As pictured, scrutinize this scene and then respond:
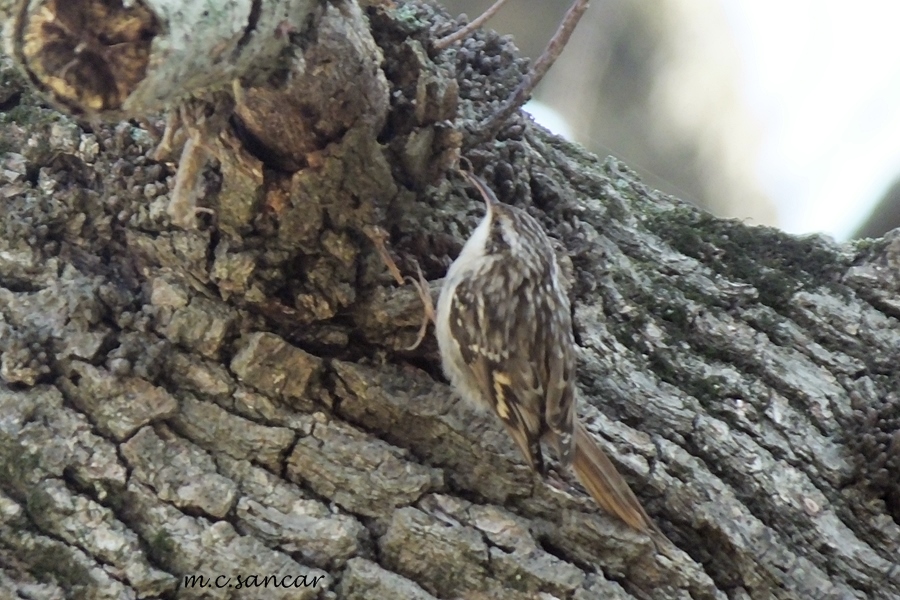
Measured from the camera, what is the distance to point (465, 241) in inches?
58.4

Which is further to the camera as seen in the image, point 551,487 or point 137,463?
point 551,487

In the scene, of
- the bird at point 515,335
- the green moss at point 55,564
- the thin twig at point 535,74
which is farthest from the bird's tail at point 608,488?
the green moss at point 55,564

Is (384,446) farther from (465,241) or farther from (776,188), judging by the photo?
(776,188)

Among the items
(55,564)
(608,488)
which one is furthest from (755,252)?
(55,564)

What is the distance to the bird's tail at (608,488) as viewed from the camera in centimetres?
119

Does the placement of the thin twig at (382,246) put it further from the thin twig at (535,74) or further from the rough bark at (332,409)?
the thin twig at (535,74)

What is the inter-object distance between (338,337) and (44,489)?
1.69 feet

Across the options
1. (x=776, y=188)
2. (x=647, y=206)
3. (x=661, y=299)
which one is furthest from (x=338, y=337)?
(x=776, y=188)

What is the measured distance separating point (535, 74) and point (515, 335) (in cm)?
51

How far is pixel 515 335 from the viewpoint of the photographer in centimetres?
146

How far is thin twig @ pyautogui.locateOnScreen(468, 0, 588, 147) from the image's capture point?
121cm

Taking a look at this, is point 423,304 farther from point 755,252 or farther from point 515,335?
point 755,252

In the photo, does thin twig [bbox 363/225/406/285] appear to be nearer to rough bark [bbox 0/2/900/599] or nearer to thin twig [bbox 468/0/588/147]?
rough bark [bbox 0/2/900/599]

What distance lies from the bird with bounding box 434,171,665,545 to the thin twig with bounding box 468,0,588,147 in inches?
3.9
